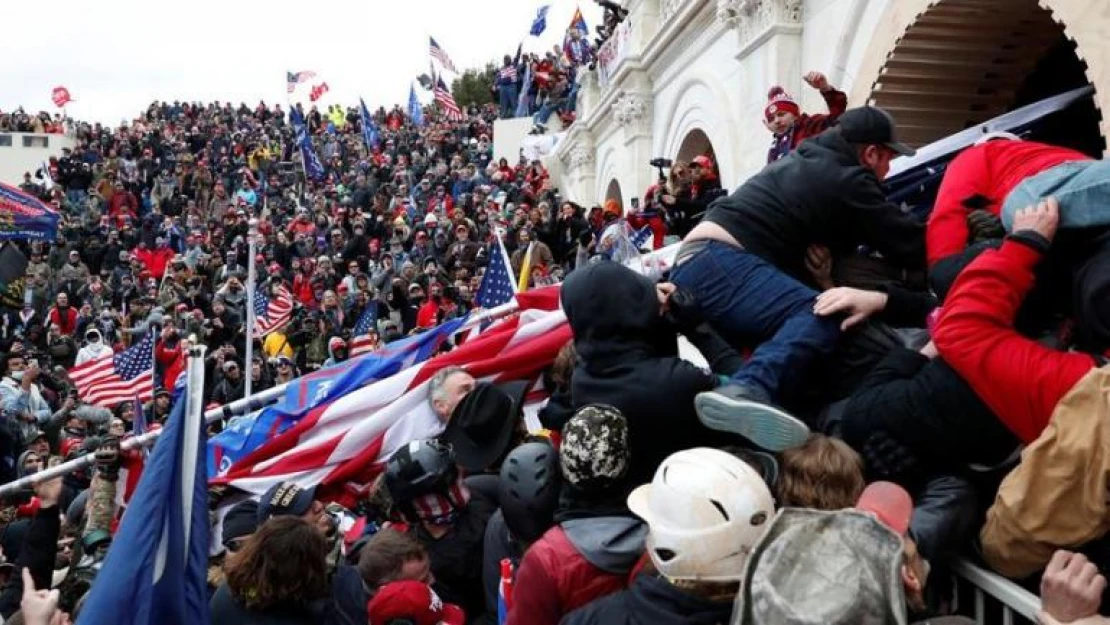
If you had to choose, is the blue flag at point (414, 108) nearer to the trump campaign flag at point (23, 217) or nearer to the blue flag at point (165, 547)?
the trump campaign flag at point (23, 217)

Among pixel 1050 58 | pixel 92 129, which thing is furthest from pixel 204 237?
pixel 1050 58

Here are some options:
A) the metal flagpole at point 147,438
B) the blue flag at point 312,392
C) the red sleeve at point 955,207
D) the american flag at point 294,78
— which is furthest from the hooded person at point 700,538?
the american flag at point 294,78

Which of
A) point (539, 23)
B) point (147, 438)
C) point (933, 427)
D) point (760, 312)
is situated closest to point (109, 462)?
point (147, 438)

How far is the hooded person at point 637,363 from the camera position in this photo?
3.16m

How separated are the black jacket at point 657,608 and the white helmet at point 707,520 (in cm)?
6

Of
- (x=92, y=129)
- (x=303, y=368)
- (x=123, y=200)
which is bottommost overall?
(x=303, y=368)

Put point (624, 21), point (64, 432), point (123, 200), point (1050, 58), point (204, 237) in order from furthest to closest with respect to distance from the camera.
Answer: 1. point (123, 200)
2. point (204, 237)
3. point (624, 21)
4. point (64, 432)
5. point (1050, 58)

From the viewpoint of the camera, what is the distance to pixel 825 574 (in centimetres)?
196

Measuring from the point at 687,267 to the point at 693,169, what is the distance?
5402 mm

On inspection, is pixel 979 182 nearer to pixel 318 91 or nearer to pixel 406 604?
pixel 406 604

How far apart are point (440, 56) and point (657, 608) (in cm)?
3193

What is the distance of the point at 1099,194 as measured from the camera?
283cm

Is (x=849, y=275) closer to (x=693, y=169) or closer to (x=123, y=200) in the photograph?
(x=693, y=169)

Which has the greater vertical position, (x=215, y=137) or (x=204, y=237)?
(x=215, y=137)
